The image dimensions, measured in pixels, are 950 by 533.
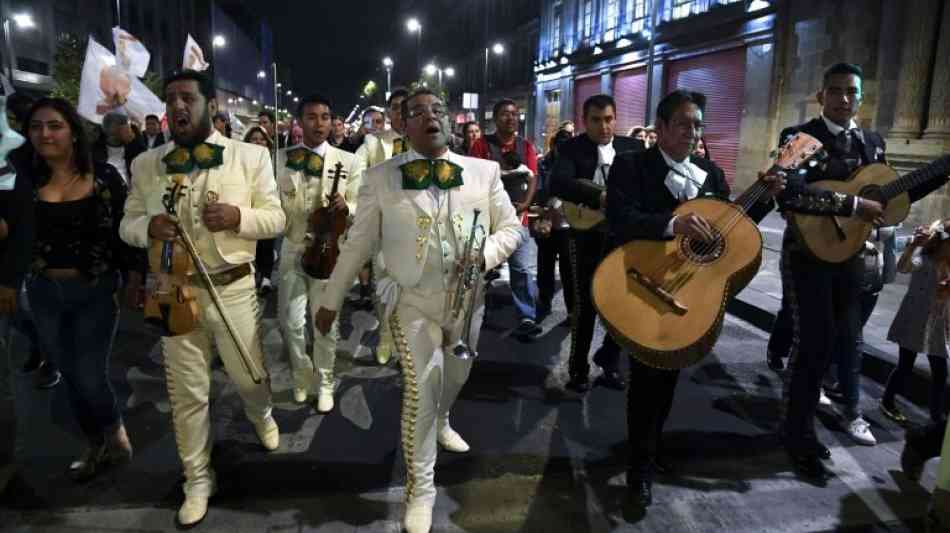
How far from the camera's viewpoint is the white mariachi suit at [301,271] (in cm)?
450

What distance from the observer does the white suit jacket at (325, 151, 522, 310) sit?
3000mm

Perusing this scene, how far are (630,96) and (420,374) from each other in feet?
82.5

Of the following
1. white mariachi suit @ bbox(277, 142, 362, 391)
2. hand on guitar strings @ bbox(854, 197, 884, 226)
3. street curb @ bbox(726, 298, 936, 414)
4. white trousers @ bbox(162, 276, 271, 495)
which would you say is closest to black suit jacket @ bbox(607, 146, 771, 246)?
hand on guitar strings @ bbox(854, 197, 884, 226)

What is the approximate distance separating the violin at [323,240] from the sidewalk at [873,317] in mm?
4180

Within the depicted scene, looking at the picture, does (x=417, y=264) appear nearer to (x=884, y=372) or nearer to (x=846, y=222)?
(x=846, y=222)

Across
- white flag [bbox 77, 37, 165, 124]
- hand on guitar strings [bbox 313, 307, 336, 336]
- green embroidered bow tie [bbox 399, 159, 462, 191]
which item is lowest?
hand on guitar strings [bbox 313, 307, 336, 336]

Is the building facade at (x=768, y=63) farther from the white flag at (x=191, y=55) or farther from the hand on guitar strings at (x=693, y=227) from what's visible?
the white flag at (x=191, y=55)

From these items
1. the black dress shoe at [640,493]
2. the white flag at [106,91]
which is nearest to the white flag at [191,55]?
the white flag at [106,91]

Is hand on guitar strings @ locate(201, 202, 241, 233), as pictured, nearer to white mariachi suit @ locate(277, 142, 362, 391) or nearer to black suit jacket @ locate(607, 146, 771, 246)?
white mariachi suit @ locate(277, 142, 362, 391)

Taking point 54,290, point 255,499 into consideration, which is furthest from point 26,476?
point 255,499

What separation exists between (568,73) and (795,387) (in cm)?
3039

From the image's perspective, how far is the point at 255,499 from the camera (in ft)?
11.1

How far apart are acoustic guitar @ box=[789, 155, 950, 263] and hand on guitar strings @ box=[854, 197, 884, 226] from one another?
0.08 metres

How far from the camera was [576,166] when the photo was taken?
4867mm
